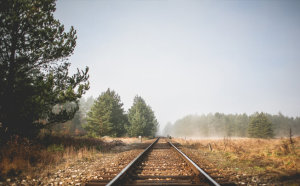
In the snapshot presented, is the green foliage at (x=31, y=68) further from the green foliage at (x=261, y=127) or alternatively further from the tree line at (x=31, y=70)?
the green foliage at (x=261, y=127)

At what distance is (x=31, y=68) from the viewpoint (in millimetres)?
7789

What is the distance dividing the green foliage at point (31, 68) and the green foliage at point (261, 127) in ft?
195

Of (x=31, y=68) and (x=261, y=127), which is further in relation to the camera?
(x=261, y=127)

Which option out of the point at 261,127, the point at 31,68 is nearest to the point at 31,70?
the point at 31,68

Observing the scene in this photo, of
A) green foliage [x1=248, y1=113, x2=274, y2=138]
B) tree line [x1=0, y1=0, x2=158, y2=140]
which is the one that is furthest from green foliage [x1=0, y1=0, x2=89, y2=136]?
green foliage [x1=248, y1=113, x2=274, y2=138]

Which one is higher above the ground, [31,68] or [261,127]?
[31,68]

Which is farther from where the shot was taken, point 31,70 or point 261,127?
point 261,127

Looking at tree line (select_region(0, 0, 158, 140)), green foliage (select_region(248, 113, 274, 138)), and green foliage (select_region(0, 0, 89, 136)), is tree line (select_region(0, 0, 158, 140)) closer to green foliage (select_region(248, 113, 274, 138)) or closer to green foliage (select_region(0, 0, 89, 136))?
green foliage (select_region(0, 0, 89, 136))

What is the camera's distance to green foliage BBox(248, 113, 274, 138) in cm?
4881

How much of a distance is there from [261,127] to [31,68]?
6227 centimetres

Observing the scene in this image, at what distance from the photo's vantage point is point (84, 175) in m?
4.63

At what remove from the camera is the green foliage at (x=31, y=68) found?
21.4 feet

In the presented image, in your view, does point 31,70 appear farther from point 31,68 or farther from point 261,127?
point 261,127

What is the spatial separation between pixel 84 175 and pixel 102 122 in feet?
75.3
